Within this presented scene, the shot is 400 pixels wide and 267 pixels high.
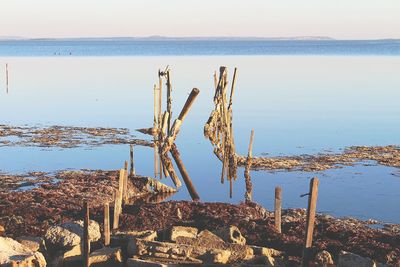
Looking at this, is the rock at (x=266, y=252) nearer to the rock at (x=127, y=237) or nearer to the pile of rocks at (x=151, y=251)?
the pile of rocks at (x=151, y=251)

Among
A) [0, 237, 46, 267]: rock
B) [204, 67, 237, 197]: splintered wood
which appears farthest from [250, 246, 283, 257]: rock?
[204, 67, 237, 197]: splintered wood

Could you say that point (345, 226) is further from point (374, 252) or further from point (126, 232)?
point (126, 232)

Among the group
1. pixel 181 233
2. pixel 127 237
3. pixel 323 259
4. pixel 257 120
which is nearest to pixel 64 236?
pixel 127 237

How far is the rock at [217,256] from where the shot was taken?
691 inches

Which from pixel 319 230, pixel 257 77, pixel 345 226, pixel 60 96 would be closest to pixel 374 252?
pixel 319 230

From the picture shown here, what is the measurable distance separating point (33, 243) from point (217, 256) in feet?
19.9

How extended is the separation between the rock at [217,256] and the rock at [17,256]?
4308 mm

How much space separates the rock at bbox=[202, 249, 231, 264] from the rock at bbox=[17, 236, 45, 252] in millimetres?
5001

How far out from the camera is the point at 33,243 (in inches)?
799

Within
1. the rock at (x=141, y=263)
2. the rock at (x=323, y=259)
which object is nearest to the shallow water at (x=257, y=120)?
the rock at (x=323, y=259)

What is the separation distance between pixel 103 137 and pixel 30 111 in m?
16.7

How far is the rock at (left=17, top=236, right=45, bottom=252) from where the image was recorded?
19.7m

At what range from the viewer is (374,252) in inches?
819

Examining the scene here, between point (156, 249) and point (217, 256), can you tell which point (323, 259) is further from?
point (156, 249)
